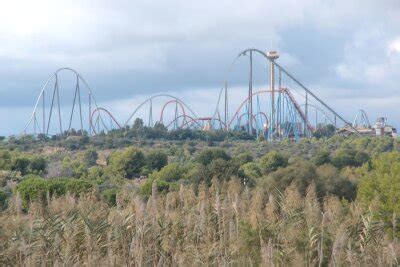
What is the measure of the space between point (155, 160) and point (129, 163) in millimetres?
3046

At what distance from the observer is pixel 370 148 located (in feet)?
238

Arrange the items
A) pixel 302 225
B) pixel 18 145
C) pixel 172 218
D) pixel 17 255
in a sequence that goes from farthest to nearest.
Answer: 1. pixel 18 145
2. pixel 302 225
3. pixel 172 218
4. pixel 17 255

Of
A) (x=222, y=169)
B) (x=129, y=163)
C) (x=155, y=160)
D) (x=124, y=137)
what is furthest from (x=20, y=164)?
(x=124, y=137)

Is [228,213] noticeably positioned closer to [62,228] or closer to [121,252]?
[121,252]

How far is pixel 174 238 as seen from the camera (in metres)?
11.6

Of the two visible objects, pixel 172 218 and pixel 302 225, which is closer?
pixel 172 218

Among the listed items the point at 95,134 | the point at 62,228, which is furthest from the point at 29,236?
the point at 95,134

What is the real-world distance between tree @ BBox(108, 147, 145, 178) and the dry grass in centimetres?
3931

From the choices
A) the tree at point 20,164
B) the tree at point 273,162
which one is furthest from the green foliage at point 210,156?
the tree at point 20,164

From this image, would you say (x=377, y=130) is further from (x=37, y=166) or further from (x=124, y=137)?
(x=37, y=166)

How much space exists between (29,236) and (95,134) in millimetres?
83179

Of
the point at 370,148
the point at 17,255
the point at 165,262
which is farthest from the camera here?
the point at 370,148

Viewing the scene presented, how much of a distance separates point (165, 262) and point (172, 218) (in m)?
2.10

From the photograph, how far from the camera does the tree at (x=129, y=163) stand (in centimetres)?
5366
